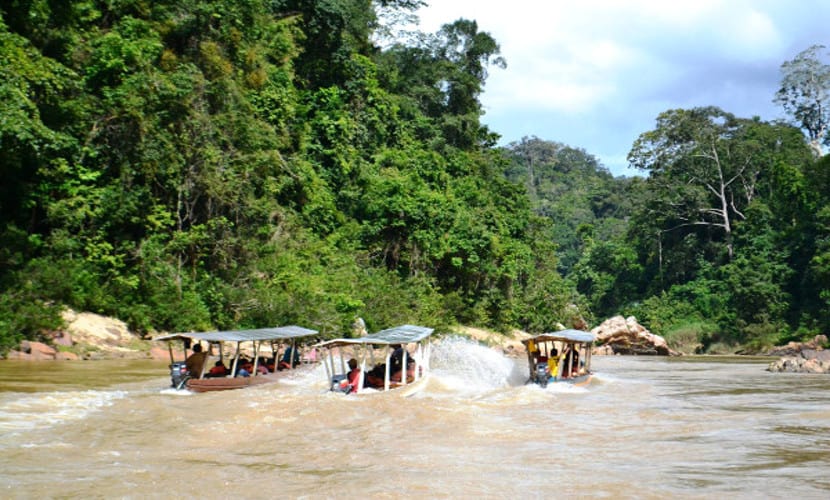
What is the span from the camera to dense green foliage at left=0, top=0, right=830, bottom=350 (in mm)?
19844

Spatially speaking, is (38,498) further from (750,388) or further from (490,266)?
(490,266)

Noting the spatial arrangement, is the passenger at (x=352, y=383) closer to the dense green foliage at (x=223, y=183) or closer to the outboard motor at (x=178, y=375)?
the outboard motor at (x=178, y=375)

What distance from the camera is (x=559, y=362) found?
54.6 feet

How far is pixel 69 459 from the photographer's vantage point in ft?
25.6

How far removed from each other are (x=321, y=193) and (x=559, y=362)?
1552 cm

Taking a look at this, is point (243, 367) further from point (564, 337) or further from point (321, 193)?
point (321, 193)

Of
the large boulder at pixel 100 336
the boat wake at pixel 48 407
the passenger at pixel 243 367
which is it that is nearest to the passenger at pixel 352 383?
the passenger at pixel 243 367

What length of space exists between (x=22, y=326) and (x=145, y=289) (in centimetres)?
439

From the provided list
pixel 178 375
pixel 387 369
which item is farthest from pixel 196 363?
pixel 387 369

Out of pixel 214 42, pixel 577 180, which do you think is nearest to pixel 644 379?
pixel 214 42

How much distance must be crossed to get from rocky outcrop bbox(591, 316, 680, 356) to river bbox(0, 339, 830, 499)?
23.8 meters

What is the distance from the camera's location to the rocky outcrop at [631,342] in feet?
130

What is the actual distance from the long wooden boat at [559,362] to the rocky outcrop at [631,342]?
2238 cm

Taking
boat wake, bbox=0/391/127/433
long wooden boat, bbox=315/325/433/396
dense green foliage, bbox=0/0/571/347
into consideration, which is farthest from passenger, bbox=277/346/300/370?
dense green foliage, bbox=0/0/571/347
